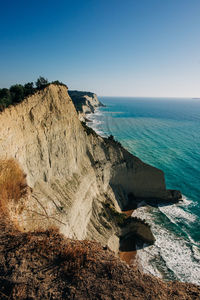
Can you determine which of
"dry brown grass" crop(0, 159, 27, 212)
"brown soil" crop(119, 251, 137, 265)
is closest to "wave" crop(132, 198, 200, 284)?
"brown soil" crop(119, 251, 137, 265)

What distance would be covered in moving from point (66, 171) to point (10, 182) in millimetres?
9131

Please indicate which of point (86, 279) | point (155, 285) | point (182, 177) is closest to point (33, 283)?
point (86, 279)

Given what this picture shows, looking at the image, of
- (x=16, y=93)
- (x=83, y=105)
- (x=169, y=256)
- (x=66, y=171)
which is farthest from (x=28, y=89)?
(x=83, y=105)

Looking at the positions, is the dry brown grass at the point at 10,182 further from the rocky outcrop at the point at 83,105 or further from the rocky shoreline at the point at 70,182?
the rocky outcrop at the point at 83,105

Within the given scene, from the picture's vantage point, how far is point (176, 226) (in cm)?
2789

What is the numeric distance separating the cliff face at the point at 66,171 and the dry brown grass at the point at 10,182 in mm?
599

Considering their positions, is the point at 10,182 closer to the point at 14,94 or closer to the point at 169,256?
the point at 14,94

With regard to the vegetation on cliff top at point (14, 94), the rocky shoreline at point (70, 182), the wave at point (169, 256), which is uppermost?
the vegetation on cliff top at point (14, 94)

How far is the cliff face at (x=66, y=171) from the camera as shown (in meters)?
14.8

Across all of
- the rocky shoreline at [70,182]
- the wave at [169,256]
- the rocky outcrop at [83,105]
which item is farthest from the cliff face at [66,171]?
the rocky outcrop at [83,105]

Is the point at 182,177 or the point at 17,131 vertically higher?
the point at 17,131

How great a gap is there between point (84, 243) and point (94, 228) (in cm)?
1289

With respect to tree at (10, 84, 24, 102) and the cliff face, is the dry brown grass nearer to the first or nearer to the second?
the cliff face

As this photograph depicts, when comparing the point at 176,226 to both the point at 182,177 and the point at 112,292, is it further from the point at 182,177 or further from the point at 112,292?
the point at 112,292
